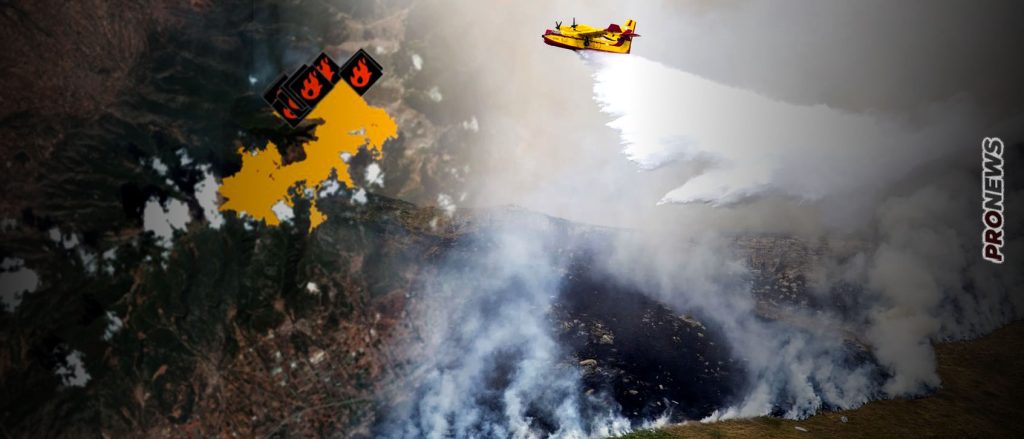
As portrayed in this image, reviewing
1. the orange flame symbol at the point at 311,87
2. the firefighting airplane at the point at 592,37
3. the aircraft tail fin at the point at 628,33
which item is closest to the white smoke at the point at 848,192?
the aircraft tail fin at the point at 628,33

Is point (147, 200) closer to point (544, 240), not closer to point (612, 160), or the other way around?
point (544, 240)

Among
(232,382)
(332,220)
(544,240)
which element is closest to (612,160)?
(544,240)

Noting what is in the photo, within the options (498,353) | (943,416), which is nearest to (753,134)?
(943,416)

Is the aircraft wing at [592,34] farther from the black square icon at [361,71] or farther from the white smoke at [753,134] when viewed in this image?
the black square icon at [361,71]

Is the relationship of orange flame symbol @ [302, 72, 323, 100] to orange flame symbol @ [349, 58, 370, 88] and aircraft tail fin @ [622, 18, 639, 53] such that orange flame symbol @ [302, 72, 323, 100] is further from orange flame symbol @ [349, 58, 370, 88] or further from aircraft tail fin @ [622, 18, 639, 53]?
aircraft tail fin @ [622, 18, 639, 53]

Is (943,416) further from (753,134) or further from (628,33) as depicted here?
(628,33)
